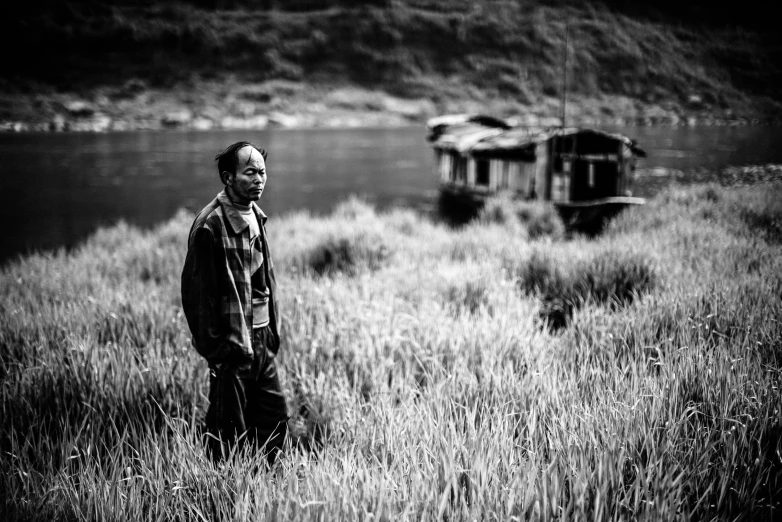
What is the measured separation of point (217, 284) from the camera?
2646 millimetres

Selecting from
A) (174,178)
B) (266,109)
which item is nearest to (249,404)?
(174,178)

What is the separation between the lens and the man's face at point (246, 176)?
104 inches

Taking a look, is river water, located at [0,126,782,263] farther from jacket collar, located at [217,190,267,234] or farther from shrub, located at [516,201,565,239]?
jacket collar, located at [217,190,267,234]

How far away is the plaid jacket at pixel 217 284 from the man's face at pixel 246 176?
0.09 meters

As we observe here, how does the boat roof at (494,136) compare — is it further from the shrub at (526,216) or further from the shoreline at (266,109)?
the shoreline at (266,109)

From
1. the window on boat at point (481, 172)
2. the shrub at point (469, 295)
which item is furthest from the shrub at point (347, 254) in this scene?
the window on boat at point (481, 172)

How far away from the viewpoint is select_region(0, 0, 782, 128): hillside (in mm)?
44844

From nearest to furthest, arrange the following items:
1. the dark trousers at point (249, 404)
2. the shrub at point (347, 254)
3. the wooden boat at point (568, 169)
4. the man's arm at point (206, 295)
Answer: the man's arm at point (206, 295) < the dark trousers at point (249, 404) < the shrub at point (347, 254) < the wooden boat at point (568, 169)

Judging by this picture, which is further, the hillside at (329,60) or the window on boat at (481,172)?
the hillside at (329,60)

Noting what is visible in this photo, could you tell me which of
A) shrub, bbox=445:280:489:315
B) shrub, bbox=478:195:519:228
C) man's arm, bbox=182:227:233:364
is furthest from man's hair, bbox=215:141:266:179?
shrub, bbox=478:195:519:228

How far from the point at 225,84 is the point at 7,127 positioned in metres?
74.6

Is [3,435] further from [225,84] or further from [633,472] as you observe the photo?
[225,84]

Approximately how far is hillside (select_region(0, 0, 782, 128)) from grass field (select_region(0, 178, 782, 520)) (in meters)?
10.6

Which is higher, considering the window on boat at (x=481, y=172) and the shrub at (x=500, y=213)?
the window on boat at (x=481, y=172)
